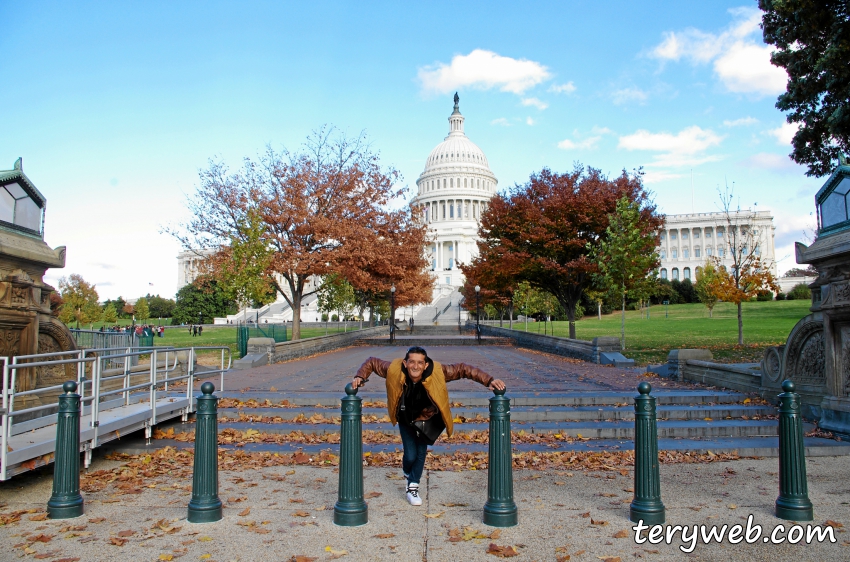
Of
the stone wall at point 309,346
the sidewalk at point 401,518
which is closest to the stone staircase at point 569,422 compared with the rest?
the sidewalk at point 401,518

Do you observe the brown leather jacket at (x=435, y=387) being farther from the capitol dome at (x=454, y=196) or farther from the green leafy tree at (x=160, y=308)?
the capitol dome at (x=454, y=196)

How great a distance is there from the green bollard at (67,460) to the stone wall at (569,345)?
15.3 metres

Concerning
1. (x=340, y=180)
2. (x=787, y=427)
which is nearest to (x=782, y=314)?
(x=340, y=180)

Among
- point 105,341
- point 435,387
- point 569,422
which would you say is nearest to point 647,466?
point 435,387

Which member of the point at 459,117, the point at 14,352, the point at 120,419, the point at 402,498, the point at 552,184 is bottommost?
the point at 402,498

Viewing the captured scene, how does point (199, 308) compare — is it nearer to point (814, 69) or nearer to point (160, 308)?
point (160, 308)

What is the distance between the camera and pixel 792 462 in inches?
209

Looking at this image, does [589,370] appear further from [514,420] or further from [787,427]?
[787,427]

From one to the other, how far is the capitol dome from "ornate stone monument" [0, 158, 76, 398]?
109 metres

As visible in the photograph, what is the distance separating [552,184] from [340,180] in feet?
29.5

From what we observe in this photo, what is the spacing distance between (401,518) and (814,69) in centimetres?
1626

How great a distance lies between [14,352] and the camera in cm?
790

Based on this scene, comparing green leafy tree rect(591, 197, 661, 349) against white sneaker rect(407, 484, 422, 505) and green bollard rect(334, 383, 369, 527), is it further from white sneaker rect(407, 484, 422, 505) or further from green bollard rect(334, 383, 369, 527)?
green bollard rect(334, 383, 369, 527)

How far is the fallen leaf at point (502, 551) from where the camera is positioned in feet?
15.2
